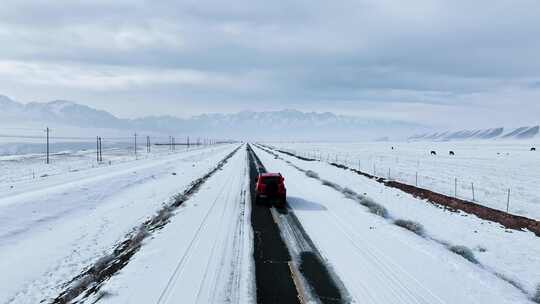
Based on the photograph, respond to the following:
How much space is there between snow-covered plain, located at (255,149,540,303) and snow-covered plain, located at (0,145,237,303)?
24.1 ft

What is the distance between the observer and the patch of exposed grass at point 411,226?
15266 mm

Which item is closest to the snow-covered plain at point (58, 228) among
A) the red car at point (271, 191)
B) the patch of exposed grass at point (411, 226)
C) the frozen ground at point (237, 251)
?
the frozen ground at point (237, 251)

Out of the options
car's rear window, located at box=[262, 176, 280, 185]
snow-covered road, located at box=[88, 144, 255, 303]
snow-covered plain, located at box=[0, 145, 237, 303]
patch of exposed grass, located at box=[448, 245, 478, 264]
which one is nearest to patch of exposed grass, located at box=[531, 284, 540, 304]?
patch of exposed grass, located at box=[448, 245, 478, 264]

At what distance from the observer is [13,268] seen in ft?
40.3

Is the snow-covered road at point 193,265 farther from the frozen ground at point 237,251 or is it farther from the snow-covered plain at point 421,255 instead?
the snow-covered plain at point 421,255

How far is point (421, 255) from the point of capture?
1169cm

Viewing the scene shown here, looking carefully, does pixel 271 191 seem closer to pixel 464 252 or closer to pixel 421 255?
pixel 421 255

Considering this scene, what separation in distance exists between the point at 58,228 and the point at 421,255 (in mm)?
14356

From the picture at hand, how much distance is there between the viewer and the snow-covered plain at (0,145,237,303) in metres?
11.3

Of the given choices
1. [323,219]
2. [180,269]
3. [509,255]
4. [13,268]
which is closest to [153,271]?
[180,269]

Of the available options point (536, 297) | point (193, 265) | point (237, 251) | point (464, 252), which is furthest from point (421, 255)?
point (193, 265)

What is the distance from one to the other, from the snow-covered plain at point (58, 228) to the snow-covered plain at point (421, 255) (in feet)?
24.1

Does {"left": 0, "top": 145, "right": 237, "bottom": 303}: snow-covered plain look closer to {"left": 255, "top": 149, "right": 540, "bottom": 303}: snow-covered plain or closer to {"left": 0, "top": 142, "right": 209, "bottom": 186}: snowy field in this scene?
{"left": 255, "top": 149, "right": 540, "bottom": 303}: snow-covered plain

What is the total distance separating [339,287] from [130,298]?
4310 millimetres
